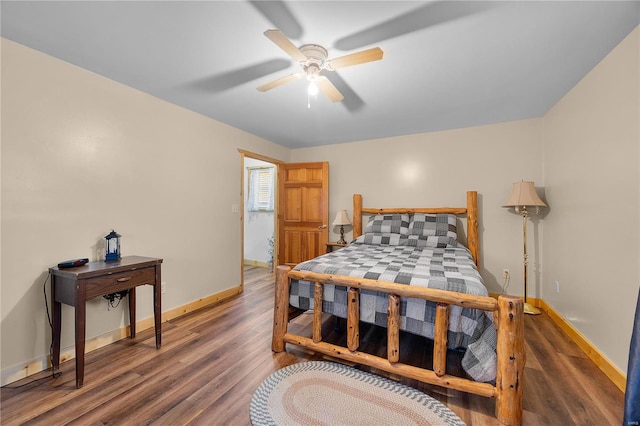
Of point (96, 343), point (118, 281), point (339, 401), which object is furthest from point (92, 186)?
point (339, 401)

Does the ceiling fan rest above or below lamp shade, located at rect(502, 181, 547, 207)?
above

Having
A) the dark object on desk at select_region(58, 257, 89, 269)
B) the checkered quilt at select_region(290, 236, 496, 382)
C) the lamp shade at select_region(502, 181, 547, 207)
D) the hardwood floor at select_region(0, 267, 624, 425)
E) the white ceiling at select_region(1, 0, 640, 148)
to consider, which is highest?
the white ceiling at select_region(1, 0, 640, 148)

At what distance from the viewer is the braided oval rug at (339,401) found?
1462 mm

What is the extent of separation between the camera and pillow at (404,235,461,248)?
3.23 m

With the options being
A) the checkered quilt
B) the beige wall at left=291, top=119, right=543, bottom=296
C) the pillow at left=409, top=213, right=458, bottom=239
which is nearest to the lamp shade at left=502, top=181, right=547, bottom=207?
the beige wall at left=291, top=119, right=543, bottom=296

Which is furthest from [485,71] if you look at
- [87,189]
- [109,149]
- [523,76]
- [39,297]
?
[39,297]

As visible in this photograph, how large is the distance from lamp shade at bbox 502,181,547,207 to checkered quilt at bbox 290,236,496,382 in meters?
0.99

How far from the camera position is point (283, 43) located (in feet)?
4.85

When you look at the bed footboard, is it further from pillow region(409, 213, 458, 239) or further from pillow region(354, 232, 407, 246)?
pillow region(409, 213, 458, 239)

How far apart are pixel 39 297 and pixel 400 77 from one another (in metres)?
3.27

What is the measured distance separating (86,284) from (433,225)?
11.5ft

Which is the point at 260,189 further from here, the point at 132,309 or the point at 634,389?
the point at 634,389

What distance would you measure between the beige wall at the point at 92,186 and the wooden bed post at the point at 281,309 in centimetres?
141

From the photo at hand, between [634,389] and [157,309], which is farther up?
[634,389]
